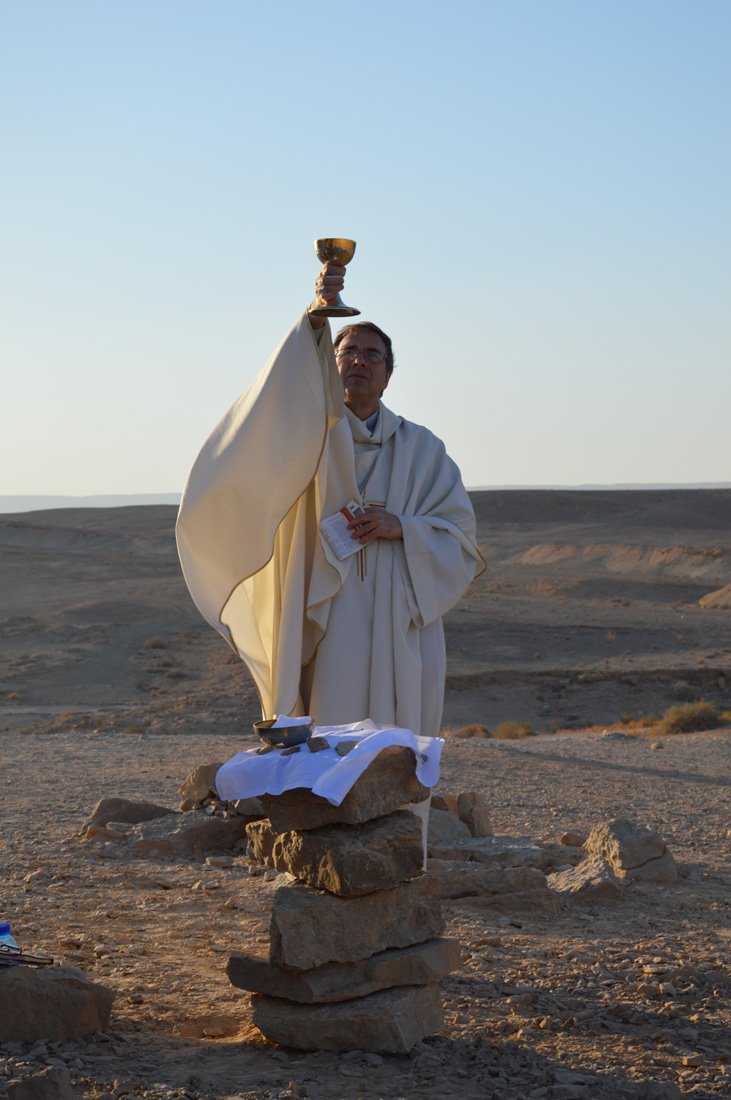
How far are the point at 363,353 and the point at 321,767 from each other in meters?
1.97

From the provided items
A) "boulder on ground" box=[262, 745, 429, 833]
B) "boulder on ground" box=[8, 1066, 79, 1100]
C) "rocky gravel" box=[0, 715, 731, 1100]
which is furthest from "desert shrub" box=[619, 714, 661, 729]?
"boulder on ground" box=[8, 1066, 79, 1100]

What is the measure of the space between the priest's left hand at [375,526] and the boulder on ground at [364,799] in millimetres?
1181

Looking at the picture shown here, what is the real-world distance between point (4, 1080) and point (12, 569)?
132 ft

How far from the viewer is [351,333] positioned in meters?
5.43

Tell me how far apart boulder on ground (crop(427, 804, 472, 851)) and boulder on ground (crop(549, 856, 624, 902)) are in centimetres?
97

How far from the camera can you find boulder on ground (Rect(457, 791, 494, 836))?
8648 millimetres

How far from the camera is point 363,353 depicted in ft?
17.7

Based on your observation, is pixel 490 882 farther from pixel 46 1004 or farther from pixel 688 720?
pixel 688 720

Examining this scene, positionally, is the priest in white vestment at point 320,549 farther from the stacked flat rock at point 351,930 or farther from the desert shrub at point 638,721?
the desert shrub at point 638,721

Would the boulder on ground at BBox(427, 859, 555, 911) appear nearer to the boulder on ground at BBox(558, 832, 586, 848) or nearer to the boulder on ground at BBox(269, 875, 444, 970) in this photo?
the boulder on ground at BBox(558, 832, 586, 848)

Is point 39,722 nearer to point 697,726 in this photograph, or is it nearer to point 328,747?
point 697,726

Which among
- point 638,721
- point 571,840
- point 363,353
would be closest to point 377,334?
point 363,353

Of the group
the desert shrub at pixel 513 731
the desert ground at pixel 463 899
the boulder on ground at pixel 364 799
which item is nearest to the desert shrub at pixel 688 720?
the desert ground at pixel 463 899

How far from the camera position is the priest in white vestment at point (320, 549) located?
17.0ft
